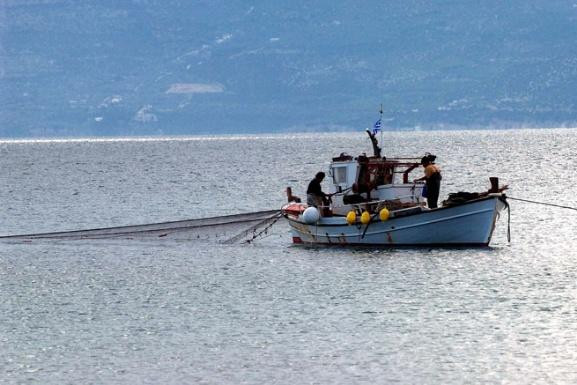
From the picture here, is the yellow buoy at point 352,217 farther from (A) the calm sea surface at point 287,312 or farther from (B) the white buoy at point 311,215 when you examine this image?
(B) the white buoy at point 311,215

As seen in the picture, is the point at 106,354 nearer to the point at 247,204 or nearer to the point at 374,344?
the point at 374,344

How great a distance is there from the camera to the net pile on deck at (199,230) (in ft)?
220

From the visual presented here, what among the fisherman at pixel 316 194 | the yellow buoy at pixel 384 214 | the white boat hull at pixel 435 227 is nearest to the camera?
the white boat hull at pixel 435 227

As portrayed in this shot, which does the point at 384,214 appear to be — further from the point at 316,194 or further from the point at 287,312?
the point at 287,312

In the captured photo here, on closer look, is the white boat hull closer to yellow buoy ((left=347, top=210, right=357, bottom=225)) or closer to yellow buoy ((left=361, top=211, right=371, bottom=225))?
yellow buoy ((left=361, top=211, right=371, bottom=225))

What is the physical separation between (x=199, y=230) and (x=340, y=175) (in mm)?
9151

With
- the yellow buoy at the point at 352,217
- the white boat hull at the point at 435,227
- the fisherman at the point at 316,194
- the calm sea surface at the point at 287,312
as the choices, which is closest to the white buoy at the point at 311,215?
the fisherman at the point at 316,194

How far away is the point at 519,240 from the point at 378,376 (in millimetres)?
32282

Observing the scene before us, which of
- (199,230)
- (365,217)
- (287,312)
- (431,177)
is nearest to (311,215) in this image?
(365,217)

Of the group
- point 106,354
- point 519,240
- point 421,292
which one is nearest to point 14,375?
point 106,354

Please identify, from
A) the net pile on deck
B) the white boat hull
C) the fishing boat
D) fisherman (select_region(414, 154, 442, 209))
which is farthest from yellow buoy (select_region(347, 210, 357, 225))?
the net pile on deck

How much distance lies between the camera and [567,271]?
55969 mm

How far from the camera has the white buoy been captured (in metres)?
61.1

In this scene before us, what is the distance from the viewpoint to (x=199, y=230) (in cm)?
6819
